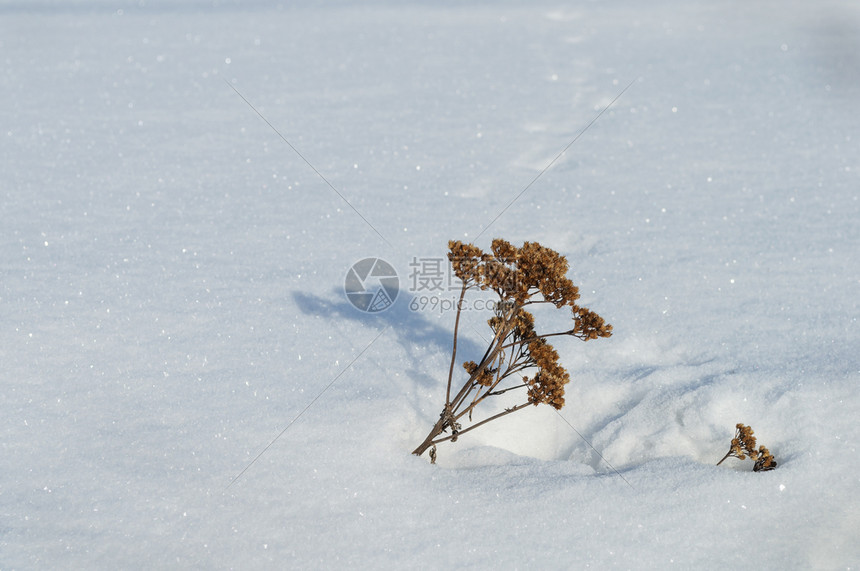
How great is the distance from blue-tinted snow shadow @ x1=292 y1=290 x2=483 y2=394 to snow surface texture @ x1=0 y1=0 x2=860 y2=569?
0.05 feet

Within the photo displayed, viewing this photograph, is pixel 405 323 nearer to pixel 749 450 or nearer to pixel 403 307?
pixel 403 307

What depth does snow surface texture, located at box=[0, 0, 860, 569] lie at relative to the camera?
2.27m

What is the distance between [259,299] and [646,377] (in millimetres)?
1764

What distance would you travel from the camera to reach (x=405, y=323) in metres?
3.29

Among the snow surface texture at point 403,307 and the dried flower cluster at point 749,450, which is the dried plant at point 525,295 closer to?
the snow surface texture at point 403,307

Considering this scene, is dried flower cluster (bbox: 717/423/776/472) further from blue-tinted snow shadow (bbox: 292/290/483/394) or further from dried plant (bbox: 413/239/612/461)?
blue-tinted snow shadow (bbox: 292/290/483/394)

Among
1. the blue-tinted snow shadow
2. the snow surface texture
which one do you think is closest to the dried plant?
the snow surface texture

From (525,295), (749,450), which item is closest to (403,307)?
(525,295)

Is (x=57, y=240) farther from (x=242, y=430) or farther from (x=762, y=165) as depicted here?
(x=762, y=165)

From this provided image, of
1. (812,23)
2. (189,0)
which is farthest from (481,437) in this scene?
(189,0)

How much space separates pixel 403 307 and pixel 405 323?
0.44 ft

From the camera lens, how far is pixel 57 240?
3.75 metres

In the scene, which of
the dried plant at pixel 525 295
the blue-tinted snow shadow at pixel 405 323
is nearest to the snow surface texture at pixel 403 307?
the blue-tinted snow shadow at pixel 405 323

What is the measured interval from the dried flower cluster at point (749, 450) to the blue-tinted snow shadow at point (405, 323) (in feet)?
3.61
